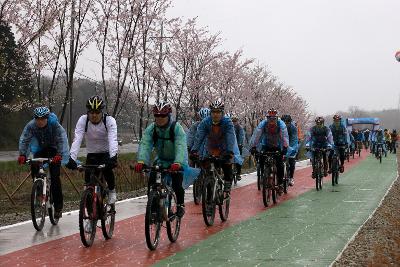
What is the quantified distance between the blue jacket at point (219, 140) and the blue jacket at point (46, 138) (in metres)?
2.29

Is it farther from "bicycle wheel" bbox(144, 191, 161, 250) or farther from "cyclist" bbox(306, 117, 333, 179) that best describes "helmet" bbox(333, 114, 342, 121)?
"bicycle wheel" bbox(144, 191, 161, 250)

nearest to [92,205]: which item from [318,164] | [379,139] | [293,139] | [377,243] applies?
[377,243]

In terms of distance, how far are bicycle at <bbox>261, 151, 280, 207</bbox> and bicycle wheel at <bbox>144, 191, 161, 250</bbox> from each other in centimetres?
539

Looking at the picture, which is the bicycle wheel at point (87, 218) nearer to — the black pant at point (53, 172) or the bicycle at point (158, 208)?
the bicycle at point (158, 208)

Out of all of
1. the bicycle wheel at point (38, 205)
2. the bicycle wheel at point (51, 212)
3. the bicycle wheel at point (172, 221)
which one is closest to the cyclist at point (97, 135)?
the bicycle wheel at point (172, 221)

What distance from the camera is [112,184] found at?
949cm

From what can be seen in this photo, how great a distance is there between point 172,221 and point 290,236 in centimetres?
172

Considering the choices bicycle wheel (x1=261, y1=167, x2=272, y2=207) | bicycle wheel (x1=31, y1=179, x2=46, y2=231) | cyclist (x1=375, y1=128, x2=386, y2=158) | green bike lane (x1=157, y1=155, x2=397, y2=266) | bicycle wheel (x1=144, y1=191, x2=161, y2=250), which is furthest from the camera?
cyclist (x1=375, y1=128, x2=386, y2=158)

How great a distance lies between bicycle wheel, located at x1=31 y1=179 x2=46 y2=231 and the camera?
33.0ft

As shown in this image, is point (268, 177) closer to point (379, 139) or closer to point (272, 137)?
point (272, 137)

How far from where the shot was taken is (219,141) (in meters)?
12.0

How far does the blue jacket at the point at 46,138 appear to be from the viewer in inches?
413

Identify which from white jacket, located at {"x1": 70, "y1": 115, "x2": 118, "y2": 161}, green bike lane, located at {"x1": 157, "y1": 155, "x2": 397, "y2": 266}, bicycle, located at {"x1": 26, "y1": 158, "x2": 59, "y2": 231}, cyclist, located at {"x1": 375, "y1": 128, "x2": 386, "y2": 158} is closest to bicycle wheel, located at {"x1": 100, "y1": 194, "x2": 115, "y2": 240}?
white jacket, located at {"x1": 70, "y1": 115, "x2": 118, "y2": 161}

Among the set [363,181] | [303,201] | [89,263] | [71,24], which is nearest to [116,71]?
[71,24]
